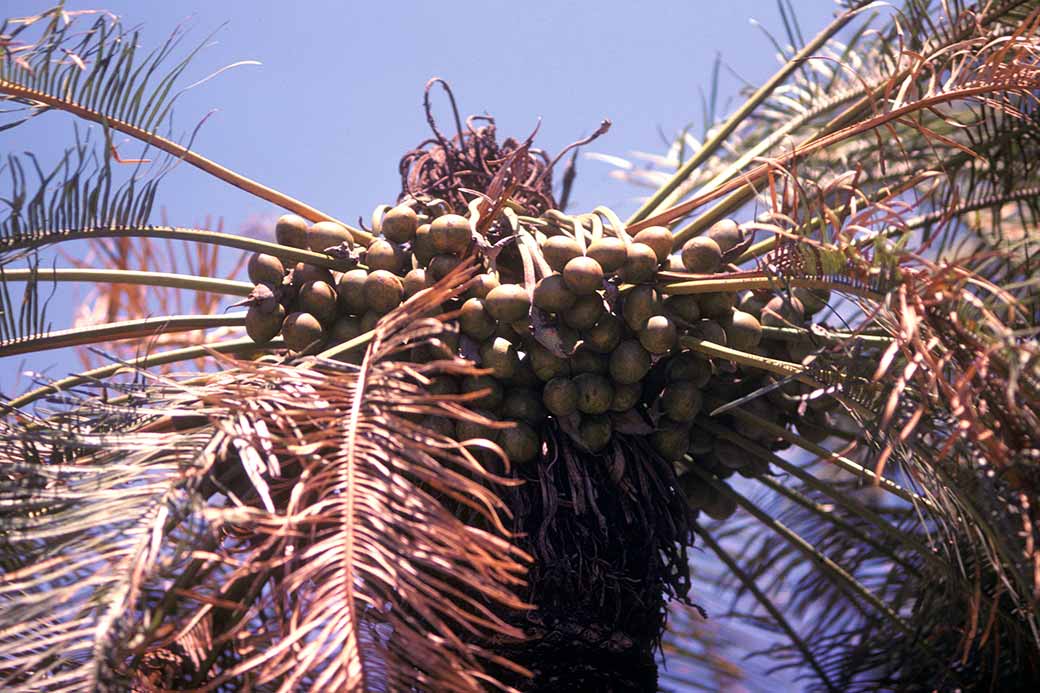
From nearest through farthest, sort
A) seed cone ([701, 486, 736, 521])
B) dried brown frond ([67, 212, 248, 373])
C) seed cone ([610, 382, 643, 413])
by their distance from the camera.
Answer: seed cone ([610, 382, 643, 413]), seed cone ([701, 486, 736, 521]), dried brown frond ([67, 212, 248, 373])

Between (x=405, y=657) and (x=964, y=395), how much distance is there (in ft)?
2.80

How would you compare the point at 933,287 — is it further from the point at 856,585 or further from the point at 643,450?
the point at 856,585

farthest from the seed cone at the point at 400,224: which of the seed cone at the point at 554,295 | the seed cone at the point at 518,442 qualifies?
the seed cone at the point at 518,442

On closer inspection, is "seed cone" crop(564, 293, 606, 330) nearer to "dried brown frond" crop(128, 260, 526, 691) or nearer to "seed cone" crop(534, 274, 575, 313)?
"seed cone" crop(534, 274, 575, 313)

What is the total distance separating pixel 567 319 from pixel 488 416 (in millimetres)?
223

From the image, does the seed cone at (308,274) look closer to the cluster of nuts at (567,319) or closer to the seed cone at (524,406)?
the cluster of nuts at (567,319)

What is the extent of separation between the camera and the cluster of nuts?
194cm

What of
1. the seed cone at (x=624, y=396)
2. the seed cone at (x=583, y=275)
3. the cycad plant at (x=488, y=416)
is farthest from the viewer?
the seed cone at (x=624, y=396)

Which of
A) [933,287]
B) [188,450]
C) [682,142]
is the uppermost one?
[682,142]

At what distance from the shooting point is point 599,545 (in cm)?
201

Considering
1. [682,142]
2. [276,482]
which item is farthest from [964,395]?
[682,142]

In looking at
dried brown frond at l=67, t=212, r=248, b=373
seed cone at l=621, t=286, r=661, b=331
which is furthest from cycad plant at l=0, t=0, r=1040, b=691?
dried brown frond at l=67, t=212, r=248, b=373

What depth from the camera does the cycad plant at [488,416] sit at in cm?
148

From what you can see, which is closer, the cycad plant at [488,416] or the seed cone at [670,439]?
the cycad plant at [488,416]
